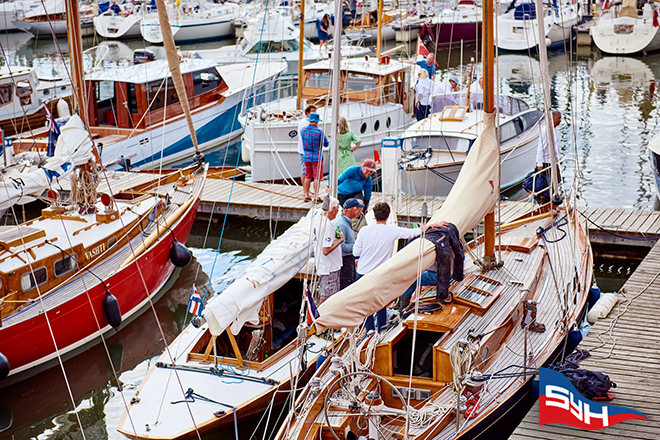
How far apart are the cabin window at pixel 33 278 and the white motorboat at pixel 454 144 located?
669cm

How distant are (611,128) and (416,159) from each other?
8.86 m

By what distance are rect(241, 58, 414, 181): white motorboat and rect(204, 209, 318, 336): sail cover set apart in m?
6.44

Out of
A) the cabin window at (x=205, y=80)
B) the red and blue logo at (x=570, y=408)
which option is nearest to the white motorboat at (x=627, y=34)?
the cabin window at (x=205, y=80)

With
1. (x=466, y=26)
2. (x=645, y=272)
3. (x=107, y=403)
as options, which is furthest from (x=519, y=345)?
(x=466, y=26)

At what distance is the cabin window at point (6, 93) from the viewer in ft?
66.1

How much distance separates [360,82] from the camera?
59.7ft

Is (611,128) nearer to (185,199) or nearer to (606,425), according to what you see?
(185,199)

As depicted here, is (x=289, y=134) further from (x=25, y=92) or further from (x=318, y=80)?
(x=25, y=92)

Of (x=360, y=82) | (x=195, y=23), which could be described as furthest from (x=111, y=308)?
(x=195, y=23)

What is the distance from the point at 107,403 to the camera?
1019 cm

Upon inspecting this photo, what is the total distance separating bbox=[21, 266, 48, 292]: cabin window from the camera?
33.5 feet

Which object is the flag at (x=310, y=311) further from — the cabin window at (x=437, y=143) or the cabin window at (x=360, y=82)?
the cabin window at (x=360, y=82)

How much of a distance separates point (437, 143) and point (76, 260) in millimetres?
7260

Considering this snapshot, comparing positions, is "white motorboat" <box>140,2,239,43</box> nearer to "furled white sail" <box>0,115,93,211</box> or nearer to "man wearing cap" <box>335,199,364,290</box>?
"furled white sail" <box>0,115,93,211</box>
